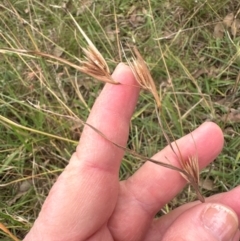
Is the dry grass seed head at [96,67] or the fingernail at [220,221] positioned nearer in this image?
the dry grass seed head at [96,67]

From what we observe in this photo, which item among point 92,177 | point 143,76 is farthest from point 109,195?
point 143,76

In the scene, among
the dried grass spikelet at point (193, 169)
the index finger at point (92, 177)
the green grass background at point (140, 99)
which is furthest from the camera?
the green grass background at point (140, 99)

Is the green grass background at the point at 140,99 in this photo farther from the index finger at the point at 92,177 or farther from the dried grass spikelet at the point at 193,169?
the dried grass spikelet at the point at 193,169

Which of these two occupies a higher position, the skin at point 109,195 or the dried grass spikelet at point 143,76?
the dried grass spikelet at point 143,76

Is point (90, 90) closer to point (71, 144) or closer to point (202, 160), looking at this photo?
point (71, 144)

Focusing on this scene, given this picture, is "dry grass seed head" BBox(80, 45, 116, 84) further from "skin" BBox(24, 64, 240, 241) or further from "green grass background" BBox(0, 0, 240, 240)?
"green grass background" BBox(0, 0, 240, 240)

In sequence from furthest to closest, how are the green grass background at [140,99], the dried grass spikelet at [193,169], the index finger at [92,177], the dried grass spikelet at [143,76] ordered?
the green grass background at [140,99]
the index finger at [92,177]
the dried grass spikelet at [193,169]
the dried grass spikelet at [143,76]

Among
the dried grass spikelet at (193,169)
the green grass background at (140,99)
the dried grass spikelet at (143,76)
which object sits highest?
the dried grass spikelet at (143,76)

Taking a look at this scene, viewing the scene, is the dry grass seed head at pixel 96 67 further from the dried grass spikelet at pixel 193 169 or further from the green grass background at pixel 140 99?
the green grass background at pixel 140 99

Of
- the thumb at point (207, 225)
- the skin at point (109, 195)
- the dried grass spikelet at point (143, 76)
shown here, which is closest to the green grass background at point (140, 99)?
the skin at point (109, 195)
